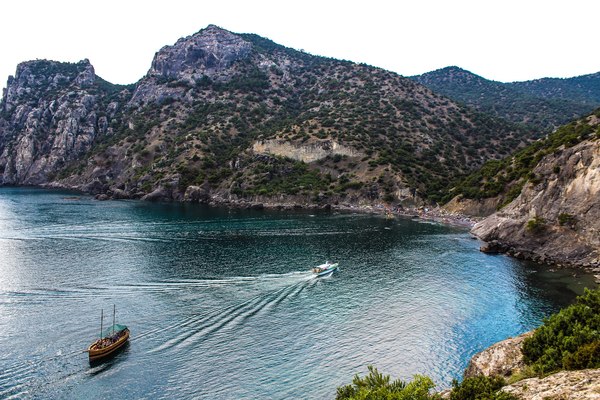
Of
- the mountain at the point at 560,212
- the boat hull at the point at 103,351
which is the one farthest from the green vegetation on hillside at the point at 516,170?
the boat hull at the point at 103,351

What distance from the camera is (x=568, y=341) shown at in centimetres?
2647

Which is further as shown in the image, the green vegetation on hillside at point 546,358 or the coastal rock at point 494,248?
the coastal rock at point 494,248

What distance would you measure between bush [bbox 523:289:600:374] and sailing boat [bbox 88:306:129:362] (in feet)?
114

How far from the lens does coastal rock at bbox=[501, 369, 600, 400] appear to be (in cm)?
1812

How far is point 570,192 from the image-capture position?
254 feet

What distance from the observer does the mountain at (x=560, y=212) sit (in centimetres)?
7269

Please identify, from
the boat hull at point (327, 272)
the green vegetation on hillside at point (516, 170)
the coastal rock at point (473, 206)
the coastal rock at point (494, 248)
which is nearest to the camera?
the boat hull at point (327, 272)

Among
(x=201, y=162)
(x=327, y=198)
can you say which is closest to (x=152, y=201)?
(x=201, y=162)

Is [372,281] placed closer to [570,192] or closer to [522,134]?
[570,192]

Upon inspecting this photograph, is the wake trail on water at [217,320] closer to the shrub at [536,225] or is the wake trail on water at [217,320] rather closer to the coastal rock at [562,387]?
the coastal rock at [562,387]

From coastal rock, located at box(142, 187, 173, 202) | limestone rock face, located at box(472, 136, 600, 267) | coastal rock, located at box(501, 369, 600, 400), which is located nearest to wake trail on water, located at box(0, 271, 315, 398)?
coastal rock, located at box(501, 369, 600, 400)

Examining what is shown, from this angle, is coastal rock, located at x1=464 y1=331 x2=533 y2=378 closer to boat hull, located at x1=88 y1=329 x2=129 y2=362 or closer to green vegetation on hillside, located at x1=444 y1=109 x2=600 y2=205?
boat hull, located at x1=88 y1=329 x2=129 y2=362

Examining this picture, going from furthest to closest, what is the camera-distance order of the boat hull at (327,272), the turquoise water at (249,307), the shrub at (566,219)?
the shrub at (566,219)
the boat hull at (327,272)
the turquoise water at (249,307)

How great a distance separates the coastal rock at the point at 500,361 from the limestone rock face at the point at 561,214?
48.6m
